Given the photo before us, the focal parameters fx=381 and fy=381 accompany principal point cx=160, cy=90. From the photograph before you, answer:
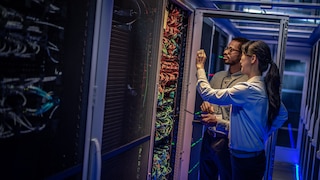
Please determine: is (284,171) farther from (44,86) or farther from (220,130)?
(44,86)

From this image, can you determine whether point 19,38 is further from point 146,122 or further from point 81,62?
point 146,122

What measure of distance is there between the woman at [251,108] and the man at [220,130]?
29cm

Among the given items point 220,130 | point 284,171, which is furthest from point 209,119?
point 284,171

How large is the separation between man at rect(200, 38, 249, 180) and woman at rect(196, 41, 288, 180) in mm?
286

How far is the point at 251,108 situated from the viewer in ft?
8.08

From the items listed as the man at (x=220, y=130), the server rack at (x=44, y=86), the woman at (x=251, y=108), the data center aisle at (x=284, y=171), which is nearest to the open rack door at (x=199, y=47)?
the man at (x=220, y=130)

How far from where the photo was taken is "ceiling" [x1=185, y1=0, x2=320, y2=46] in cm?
326

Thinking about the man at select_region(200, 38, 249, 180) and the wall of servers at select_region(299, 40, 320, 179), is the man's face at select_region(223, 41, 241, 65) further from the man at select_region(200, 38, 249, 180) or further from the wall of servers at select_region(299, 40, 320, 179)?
the wall of servers at select_region(299, 40, 320, 179)

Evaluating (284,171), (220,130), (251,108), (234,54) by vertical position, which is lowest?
(284,171)

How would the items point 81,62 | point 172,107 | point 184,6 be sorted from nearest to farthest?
point 81,62, point 184,6, point 172,107

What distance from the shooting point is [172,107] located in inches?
117

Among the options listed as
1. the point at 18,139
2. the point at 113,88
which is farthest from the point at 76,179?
the point at 113,88

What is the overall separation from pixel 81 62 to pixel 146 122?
92 centimetres

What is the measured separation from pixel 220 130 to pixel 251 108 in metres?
0.47
